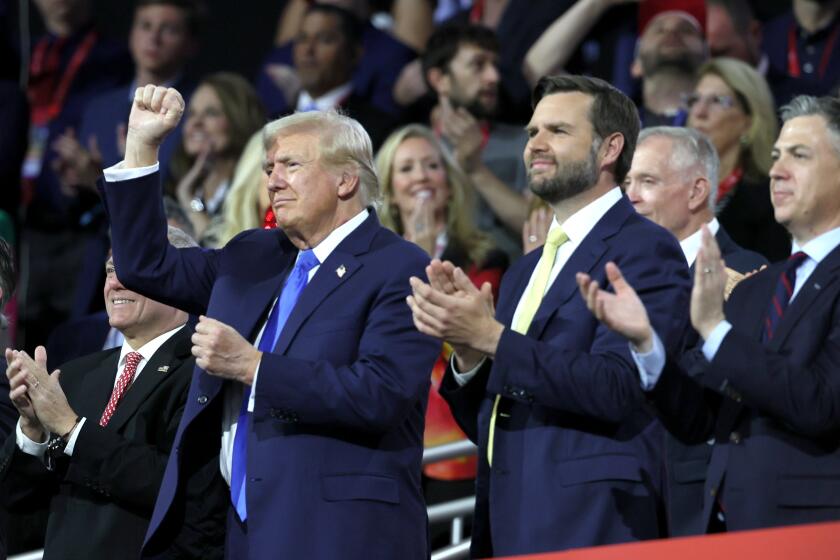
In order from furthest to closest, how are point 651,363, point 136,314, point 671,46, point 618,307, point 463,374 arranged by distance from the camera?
point 671,46
point 136,314
point 463,374
point 651,363
point 618,307

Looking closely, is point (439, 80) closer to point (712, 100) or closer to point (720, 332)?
point (712, 100)

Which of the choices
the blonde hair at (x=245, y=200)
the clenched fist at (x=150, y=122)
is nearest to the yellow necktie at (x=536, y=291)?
the clenched fist at (x=150, y=122)

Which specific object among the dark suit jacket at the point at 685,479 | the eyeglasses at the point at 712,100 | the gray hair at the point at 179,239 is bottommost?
the dark suit jacket at the point at 685,479

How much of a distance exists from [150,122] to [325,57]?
3.55 meters

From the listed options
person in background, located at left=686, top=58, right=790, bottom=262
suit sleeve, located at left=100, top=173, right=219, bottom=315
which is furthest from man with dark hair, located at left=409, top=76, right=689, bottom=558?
person in background, located at left=686, top=58, right=790, bottom=262

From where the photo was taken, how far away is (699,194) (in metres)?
5.00

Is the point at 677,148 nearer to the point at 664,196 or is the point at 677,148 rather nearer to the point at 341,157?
the point at 664,196

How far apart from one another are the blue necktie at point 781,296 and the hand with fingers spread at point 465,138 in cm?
279

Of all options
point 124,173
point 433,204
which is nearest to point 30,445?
point 124,173

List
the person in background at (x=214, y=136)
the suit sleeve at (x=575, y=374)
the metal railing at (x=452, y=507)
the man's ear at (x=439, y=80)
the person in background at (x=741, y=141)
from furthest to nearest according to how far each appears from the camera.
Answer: the person in background at (x=214, y=136), the man's ear at (x=439, y=80), the person in background at (x=741, y=141), the metal railing at (x=452, y=507), the suit sleeve at (x=575, y=374)

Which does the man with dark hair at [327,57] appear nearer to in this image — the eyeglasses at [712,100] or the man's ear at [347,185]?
the eyeglasses at [712,100]

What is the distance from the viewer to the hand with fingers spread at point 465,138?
6.43 metres

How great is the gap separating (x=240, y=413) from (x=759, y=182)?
2.57m

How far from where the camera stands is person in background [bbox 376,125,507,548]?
19.7 feet
